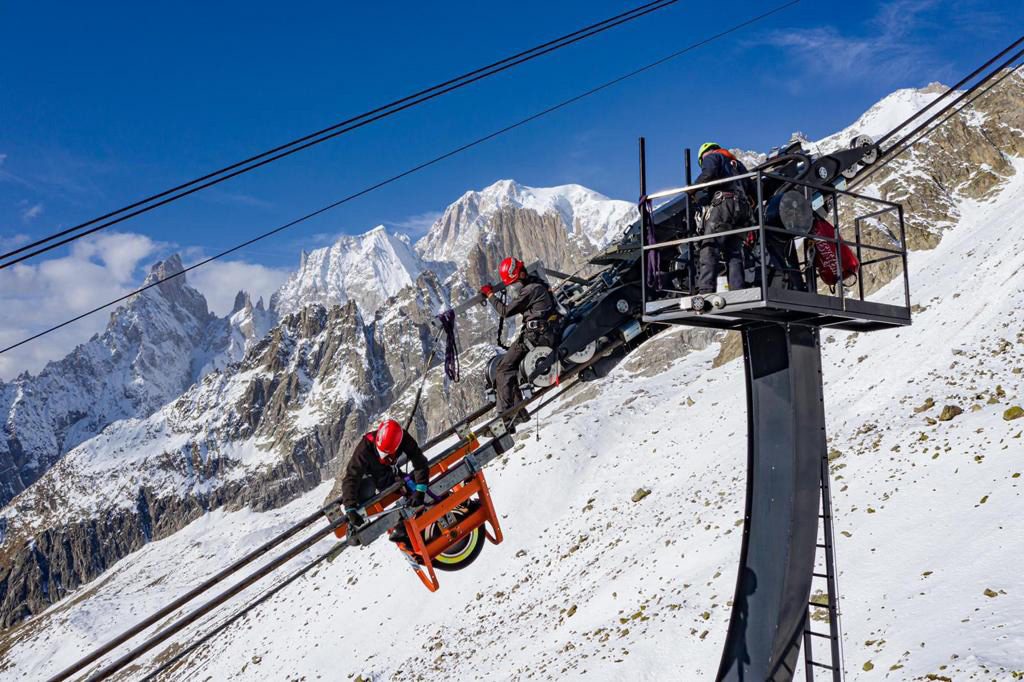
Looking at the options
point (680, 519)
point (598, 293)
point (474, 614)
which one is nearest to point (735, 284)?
point (598, 293)

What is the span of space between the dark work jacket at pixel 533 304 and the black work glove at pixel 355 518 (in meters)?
3.52

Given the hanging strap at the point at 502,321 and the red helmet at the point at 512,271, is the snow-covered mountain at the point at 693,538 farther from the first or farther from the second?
the red helmet at the point at 512,271

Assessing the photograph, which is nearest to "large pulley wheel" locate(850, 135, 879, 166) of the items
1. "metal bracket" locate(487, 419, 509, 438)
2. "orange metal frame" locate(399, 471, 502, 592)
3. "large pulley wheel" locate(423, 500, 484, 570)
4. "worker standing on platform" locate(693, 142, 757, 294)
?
"worker standing on platform" locate(693, 142, 757, 294)

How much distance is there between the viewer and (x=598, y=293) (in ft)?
37.0

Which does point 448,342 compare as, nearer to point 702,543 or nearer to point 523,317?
point 523,317

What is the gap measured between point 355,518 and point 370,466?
169 cm

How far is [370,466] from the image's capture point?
11.5 metres

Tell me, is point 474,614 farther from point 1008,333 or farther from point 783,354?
point 783,354

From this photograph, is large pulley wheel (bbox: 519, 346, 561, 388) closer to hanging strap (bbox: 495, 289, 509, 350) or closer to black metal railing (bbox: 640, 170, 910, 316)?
hanging strap (bbox: 495, 289, 509, 350)

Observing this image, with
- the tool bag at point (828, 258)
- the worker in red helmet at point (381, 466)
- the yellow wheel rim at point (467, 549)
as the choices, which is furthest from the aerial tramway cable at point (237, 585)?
the yellow wheel rim at point (467, 549)

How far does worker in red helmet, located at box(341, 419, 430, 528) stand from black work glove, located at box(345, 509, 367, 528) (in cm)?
15

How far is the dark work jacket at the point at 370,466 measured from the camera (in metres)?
10.8

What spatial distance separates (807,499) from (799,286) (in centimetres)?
244

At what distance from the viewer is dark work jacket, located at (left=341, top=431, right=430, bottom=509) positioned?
10750 mm
